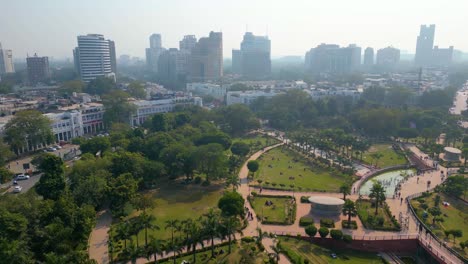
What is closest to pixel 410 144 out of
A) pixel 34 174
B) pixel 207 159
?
pixel 207 159

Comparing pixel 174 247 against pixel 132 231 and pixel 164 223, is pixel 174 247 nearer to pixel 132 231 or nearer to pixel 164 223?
pixel 132 231

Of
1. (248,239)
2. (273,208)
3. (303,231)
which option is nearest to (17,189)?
(248,239)

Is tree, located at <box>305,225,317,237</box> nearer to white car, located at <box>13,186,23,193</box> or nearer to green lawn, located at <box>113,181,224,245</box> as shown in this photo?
green lawn, located at <box>113,181,224,245</box>

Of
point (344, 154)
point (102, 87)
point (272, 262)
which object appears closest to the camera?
point (272, 262)

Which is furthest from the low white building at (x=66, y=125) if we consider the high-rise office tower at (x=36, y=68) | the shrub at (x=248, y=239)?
the high-rise office tower at (x=36, y=68)

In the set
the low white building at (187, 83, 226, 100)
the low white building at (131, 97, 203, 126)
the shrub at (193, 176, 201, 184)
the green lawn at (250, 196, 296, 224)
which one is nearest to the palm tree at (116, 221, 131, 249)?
the green lawn at (250, 196, 296, 224)

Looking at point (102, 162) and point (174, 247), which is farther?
point (102, 162)
